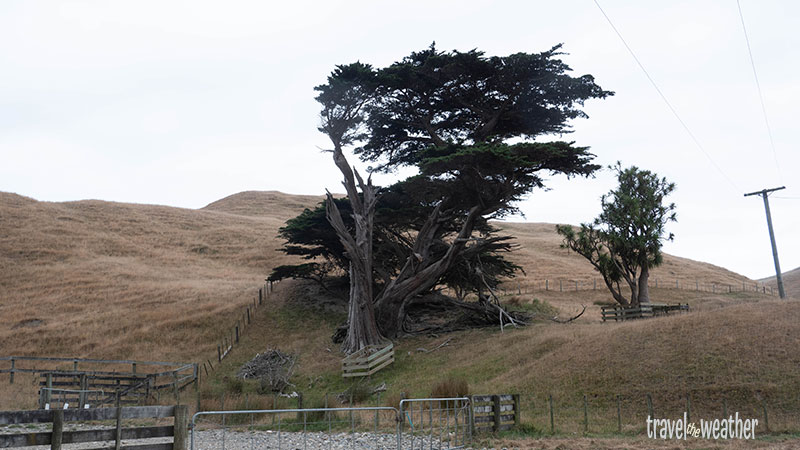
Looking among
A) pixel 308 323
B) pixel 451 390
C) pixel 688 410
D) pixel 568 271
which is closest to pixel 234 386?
pixel 308 323

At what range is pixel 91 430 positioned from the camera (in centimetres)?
778

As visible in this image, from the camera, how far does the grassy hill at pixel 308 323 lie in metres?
18.6

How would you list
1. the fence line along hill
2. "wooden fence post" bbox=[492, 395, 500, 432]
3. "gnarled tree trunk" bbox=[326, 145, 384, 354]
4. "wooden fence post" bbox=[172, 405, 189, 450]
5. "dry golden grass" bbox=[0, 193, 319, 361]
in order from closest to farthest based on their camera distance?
"wooden fence post" bbox=[172, 405, 189, 450] < "wooden fence post" bbox=[492, 395, 500, 432] < "gnarled tree trunk" bbox=[326, 145, 384, 354] < "dry golden grass" bbox=[0, 193, 319, 361] < the fence line along hill

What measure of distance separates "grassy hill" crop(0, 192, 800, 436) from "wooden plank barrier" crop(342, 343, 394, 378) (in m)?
0.58

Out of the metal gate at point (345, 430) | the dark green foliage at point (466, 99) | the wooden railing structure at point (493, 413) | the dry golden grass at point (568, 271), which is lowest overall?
the metal gate at point (345, 430)

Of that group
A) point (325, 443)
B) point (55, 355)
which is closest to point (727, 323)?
point (325, 443)

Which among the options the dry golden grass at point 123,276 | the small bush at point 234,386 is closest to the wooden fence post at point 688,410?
the small bush at point 234,386

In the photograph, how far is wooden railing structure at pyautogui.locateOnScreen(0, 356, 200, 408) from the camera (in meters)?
22.2

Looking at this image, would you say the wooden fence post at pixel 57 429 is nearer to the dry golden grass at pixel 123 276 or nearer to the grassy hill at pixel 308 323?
the grassy hill at pixel 308 323

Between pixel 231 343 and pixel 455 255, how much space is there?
47.9 feet

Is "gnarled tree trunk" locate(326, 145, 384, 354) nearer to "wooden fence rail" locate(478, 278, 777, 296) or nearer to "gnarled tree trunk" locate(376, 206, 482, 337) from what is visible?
"gnarled tree trunk" locate(376, 206, 482, 337)

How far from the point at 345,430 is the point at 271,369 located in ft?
47.5

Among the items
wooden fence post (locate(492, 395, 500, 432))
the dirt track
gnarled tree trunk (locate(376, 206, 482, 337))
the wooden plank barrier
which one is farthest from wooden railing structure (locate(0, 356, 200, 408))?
the dirt track

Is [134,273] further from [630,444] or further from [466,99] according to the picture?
[630,444]
